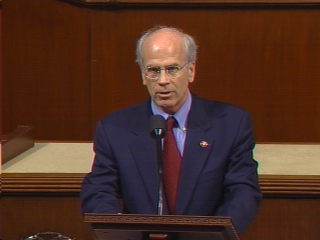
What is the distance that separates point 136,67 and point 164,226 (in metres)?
1.21

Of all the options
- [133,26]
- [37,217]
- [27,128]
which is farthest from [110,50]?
[37,217]

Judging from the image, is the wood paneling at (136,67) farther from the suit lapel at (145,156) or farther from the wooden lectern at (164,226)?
the wooden lectern at (164,226)

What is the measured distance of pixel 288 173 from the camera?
1.60 metres

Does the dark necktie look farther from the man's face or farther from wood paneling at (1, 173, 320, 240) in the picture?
wood paneling at (1, 173, 320, 240)

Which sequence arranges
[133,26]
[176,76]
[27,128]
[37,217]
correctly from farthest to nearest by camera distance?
[133,26]
[27,128]
[37,217]
[176,76]

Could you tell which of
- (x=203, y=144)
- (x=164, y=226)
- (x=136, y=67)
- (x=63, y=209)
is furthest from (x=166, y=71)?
(x=136, y=67)

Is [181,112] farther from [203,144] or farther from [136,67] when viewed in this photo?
[136,67]

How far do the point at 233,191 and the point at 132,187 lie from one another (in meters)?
0.16

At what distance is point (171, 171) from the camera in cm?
125

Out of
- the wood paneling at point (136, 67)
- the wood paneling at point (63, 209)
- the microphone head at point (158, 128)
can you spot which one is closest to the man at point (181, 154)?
the microphone head at point (158, 128)

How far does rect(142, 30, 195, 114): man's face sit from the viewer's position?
3.99 feet

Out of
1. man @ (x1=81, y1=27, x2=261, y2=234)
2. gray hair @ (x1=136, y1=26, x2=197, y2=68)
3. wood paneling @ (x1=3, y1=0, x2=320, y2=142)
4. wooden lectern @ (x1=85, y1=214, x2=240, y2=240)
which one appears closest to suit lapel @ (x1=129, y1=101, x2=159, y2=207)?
man @ (x1=81, y1=27, x2=261, y2=234)

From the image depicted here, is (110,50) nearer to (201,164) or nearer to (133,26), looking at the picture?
(133,26)

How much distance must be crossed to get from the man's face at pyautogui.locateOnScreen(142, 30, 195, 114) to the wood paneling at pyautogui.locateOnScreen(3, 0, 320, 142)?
89 cm
